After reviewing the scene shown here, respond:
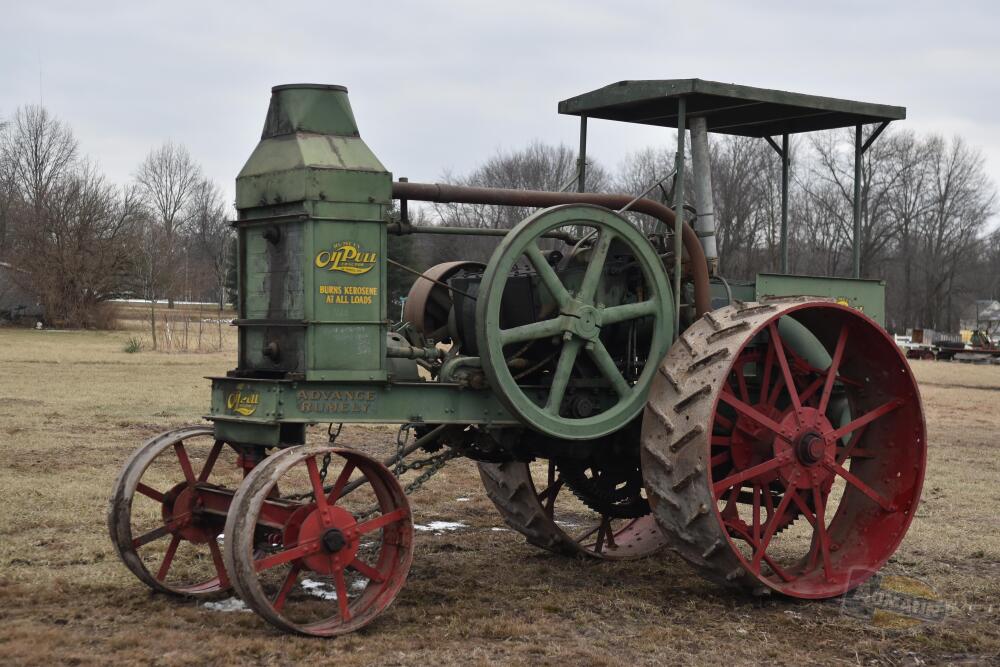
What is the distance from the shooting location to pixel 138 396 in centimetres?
1847

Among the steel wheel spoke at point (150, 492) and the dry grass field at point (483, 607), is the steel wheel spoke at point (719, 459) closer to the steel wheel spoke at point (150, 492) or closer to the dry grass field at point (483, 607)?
the dry grass field at point (483, 607)

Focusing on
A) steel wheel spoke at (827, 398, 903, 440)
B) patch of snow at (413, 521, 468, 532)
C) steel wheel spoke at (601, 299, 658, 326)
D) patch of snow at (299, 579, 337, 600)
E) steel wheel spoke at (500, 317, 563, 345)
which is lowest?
patch of snow at (413, 521, 468, 532)

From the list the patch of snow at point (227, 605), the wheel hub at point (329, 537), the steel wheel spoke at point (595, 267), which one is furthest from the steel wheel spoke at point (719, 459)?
the patch of snow at point (227, 605)

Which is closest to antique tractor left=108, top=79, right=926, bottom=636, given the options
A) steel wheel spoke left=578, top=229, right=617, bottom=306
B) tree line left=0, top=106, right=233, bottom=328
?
steel wheel spoke left=578, top=229, right=617, bottom=306

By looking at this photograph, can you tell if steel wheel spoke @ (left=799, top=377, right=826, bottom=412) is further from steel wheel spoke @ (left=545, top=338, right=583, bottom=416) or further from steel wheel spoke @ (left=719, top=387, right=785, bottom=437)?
steel wheel spoke @ (left=545, top=338, right=583, bottom=416)

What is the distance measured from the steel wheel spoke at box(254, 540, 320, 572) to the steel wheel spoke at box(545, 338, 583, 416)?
5.12 feet

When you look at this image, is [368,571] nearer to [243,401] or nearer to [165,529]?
[243,401]

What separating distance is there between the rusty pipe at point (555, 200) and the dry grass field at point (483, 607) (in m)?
1.93

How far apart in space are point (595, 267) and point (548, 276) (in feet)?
0.98

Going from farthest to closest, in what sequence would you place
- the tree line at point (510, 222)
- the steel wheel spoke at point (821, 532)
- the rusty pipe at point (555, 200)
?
1. the tree line at point (510, 222)
2. the steel wheel spoke at point (821, 532)
3. the rusty pipe at point (555, 200)

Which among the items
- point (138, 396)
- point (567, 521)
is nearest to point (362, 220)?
point (567, 521)

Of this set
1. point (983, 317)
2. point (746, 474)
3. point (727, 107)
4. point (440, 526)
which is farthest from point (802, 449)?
point (983, 317)

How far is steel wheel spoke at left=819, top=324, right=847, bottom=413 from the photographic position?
679 centimetres

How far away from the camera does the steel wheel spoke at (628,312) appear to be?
6586 mm
